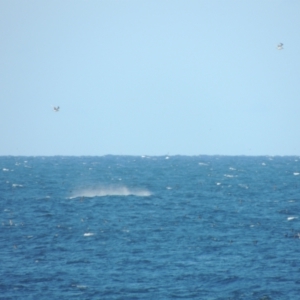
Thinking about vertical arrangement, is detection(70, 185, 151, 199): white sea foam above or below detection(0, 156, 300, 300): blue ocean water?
above

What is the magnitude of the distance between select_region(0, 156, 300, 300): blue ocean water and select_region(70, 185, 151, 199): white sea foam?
17.4 inches

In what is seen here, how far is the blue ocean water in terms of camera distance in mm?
37875

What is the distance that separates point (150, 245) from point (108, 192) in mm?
37644

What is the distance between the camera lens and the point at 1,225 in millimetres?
56812

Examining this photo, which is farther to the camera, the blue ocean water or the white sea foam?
the white sea foam

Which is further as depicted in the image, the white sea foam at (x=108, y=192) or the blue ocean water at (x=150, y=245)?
the white sea foam at (x=108, y=192)

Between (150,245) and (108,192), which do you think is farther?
(108,192)

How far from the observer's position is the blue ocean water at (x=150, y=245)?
124 ft

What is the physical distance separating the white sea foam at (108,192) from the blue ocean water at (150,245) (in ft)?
1.45

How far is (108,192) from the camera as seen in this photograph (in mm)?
85312

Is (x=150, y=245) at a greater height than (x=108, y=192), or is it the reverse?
(x=108, y=192)

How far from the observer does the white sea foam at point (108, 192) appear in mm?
81938

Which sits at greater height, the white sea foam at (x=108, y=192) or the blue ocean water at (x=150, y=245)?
the white sea foam at (x=108, y=192)

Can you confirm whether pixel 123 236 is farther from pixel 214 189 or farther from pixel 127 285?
pixel 214 189
